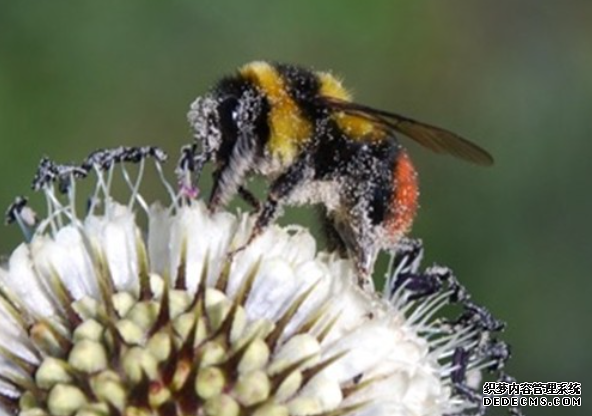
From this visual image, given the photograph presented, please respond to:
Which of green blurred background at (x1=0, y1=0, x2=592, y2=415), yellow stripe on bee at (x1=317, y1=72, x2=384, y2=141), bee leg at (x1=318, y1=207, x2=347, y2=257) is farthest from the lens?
green blurred background at (x1=0, y1=0, x2=592, y2=415)

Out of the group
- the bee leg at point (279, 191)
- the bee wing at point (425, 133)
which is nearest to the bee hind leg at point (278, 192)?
the bee leg at point (279, 191)

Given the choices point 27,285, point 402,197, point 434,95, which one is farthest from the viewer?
point 434,95

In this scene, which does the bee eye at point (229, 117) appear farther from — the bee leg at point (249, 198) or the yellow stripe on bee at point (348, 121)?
the yellow stripe on bee at point (348, 121)

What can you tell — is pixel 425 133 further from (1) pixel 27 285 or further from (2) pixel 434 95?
(2) pixel 434 95

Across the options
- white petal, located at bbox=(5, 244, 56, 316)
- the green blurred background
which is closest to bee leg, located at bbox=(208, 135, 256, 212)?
white petal, located at bbox=(5, 244, 56, 316)

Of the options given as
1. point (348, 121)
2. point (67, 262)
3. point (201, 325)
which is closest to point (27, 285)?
point (67, 262)

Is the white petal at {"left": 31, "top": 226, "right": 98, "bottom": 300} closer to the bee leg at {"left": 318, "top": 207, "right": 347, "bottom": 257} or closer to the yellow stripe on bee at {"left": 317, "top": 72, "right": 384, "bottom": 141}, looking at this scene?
the bee leg at {"left": 318, "top": 207, "right": 347, "bottom": 257}

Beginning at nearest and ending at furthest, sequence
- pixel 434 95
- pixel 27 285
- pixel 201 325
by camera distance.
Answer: pixel 201 325 → pixel 27 285 → pixel 434 95
